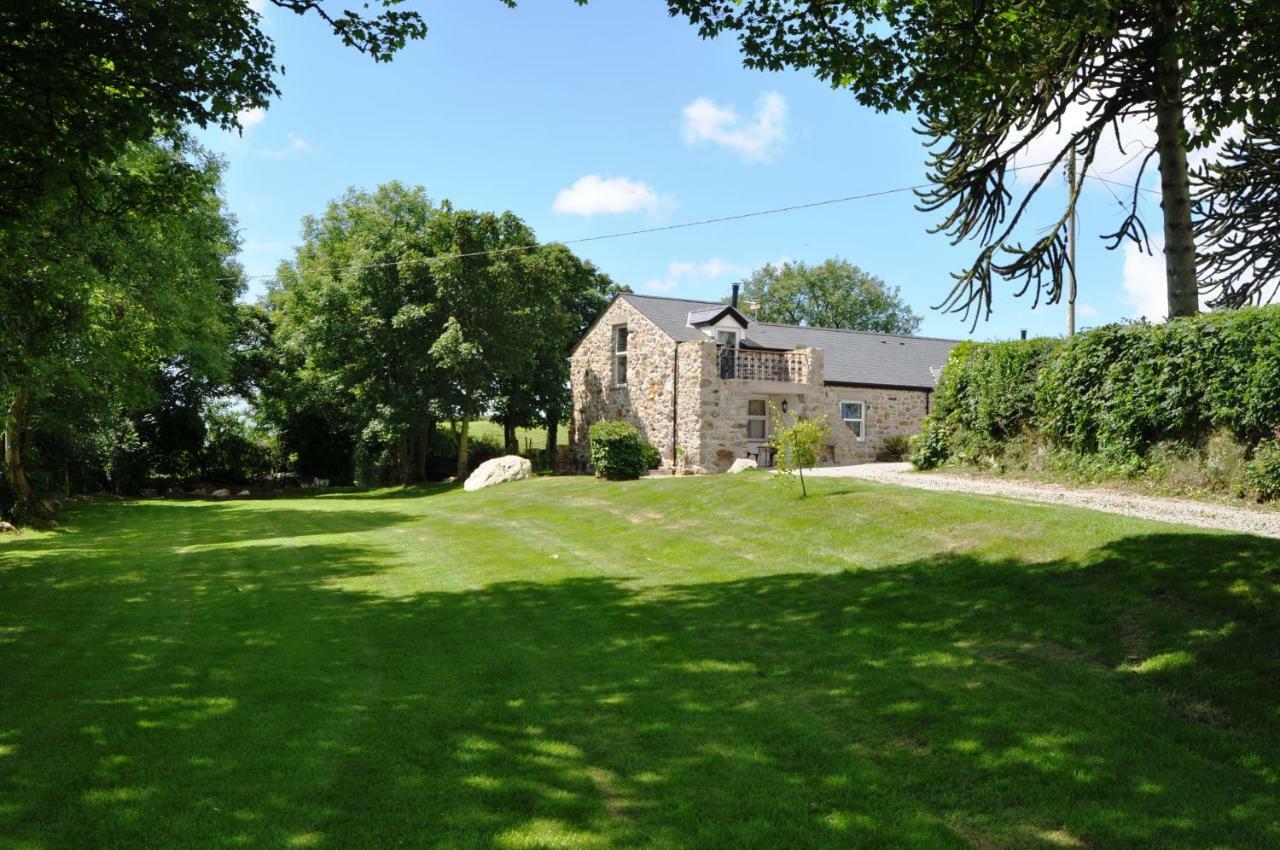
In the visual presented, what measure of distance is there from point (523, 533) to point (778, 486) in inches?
217

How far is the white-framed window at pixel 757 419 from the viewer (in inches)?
1233

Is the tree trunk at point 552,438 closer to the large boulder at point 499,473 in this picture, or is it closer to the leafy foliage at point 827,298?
the large boulder at point 499,473

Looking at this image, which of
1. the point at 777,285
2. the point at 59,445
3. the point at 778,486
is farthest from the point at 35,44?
the point at 777,285

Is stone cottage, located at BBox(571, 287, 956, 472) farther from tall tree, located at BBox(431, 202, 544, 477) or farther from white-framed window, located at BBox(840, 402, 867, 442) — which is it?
tall tree, located at BBox(431, 202, 544, 477)

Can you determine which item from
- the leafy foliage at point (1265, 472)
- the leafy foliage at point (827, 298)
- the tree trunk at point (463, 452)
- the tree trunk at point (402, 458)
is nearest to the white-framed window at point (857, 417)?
the tree trunk at point (463, 452)

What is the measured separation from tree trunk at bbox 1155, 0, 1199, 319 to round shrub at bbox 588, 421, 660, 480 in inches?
714

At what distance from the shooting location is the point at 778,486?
17.9m

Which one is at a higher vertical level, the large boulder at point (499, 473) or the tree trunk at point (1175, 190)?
the tree trunk at point (1175, 190)

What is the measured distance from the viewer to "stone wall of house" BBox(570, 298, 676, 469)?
103 ft

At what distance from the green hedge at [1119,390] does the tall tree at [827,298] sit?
5229 cm

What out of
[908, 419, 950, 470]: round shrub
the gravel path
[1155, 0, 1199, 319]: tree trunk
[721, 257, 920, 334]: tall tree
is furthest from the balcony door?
[721, 257, 920, 334]: tall tree

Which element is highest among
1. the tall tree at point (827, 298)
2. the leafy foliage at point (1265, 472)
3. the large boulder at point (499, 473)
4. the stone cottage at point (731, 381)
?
the tall tree at point (827, 298)

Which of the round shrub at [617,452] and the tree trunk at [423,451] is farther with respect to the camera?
the tree trunk at [423,451]

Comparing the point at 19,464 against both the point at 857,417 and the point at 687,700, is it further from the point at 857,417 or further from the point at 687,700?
the point at 857,417
